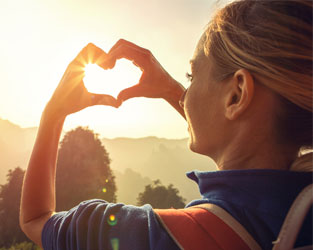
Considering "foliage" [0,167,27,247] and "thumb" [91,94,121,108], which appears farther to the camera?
"foliage" [0,167,27,247]

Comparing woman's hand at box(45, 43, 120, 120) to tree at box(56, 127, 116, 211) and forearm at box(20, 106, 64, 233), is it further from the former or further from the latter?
tree at box(56, 127, 116, 211)

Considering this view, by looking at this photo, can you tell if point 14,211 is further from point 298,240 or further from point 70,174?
point 298,240

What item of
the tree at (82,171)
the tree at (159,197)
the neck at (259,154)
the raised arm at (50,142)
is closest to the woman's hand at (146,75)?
the raised arm at (50,142)

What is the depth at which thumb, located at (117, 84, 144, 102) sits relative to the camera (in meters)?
2.39

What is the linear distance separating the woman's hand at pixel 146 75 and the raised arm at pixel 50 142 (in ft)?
0.35

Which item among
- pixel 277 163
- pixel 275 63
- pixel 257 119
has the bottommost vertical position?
pixel 277 163

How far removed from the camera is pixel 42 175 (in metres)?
1.99

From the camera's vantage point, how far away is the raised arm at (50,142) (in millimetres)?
1875

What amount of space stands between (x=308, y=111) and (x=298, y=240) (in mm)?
750

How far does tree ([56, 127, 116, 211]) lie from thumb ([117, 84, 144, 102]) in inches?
1109

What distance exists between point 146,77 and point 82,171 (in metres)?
29.9

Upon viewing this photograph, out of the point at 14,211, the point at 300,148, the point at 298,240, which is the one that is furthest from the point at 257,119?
the point at 14,211

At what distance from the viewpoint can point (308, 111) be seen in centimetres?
162

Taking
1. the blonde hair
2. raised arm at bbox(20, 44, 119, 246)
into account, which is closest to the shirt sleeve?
raised arm at bbox(20, 44, 119, 246)
